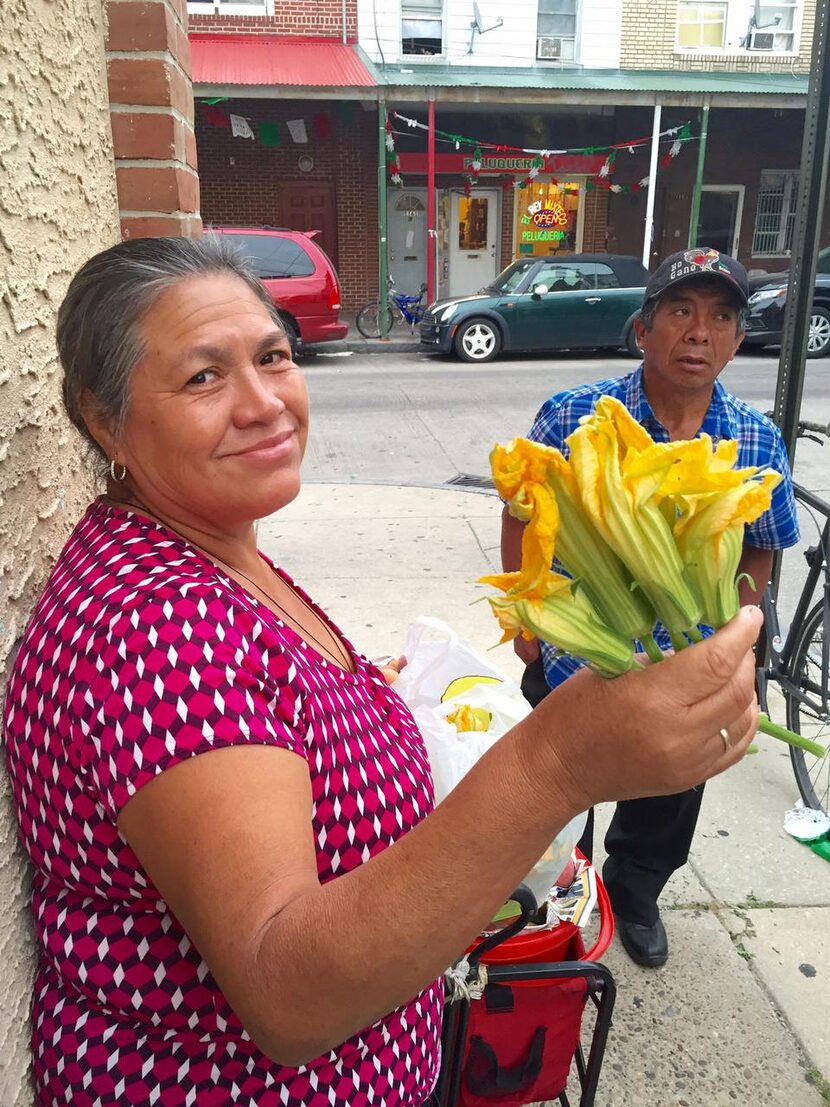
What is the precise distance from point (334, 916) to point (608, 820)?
2523mm

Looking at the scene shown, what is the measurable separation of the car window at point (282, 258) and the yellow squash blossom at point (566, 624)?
12392 mm

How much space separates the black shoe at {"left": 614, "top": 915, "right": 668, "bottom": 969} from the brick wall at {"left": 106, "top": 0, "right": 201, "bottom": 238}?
2401mm

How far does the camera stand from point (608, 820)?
3135 millimetres

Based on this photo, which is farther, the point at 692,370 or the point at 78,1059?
the point at 692,370

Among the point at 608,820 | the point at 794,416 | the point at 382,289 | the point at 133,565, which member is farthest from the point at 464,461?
the point at 382,289

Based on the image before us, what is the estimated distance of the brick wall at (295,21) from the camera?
16.0m

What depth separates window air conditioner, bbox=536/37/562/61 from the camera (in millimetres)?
16766

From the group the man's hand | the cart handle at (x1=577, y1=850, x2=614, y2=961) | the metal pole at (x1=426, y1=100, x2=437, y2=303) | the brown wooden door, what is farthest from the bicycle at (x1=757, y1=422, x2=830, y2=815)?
the brown wooden door

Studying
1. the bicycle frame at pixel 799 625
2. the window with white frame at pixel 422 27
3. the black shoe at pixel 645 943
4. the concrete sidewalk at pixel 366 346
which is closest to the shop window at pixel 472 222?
the window with white frame at pixel 422 27

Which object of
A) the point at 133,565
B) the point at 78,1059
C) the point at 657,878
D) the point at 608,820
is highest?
the point at 133,565

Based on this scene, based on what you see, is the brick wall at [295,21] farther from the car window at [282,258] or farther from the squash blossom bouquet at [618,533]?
the squash blossom bouquet at [618,533]

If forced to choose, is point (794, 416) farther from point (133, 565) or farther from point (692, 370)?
point (133, 565)

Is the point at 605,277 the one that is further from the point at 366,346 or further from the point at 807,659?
the point at 807,659

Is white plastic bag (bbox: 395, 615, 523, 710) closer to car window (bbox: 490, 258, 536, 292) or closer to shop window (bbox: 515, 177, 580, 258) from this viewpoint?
car window (bbox: 490, 258, 536, 292)
